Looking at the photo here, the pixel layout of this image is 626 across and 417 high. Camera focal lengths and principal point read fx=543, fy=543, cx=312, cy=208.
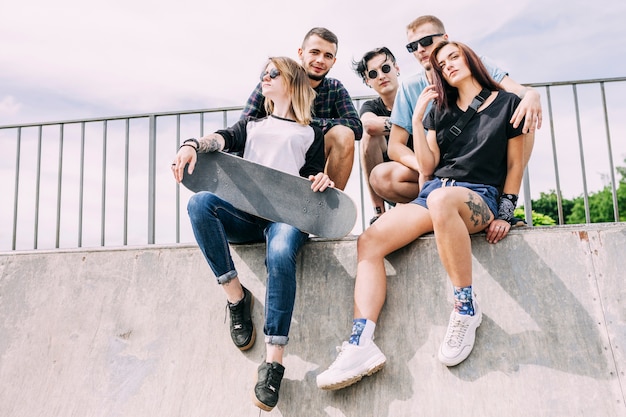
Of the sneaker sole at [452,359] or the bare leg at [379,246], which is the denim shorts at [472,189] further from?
the sneaker sole at [452,359]

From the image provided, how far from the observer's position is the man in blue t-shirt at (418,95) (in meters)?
2.86

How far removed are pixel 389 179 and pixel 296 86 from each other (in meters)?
0.84

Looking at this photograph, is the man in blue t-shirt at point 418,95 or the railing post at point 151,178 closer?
the man in blue t-shirt at point 418,95

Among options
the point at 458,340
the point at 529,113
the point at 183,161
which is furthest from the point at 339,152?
the point at 458,340

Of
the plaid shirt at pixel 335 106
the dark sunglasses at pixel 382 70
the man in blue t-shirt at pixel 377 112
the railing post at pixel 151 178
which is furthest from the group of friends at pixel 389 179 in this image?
the railing post at pixel 151 178

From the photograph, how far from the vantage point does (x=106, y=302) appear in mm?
3432

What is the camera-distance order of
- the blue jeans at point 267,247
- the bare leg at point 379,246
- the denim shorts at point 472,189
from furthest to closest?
the denim shorts at point 472,189 → the bare leg at point 379,246 → the blue jeans at point 267,247

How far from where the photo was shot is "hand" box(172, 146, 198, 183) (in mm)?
2902

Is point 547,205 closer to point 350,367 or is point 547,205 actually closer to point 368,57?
point 368,57

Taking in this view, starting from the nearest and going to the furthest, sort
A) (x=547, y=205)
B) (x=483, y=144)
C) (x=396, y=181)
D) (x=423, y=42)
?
(x=483, y=144), (x=396, y=181), (x=423, y=42), (x=547, y=205)

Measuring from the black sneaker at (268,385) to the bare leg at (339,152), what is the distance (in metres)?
1.40

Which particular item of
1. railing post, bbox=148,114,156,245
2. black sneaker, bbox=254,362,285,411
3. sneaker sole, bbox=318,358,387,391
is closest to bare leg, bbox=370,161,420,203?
sneaker sole, bbox=318,358,387,391

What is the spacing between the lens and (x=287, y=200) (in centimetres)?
301

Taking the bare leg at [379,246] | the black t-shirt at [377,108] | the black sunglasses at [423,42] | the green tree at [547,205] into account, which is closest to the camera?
the bare leg at [379,246]
